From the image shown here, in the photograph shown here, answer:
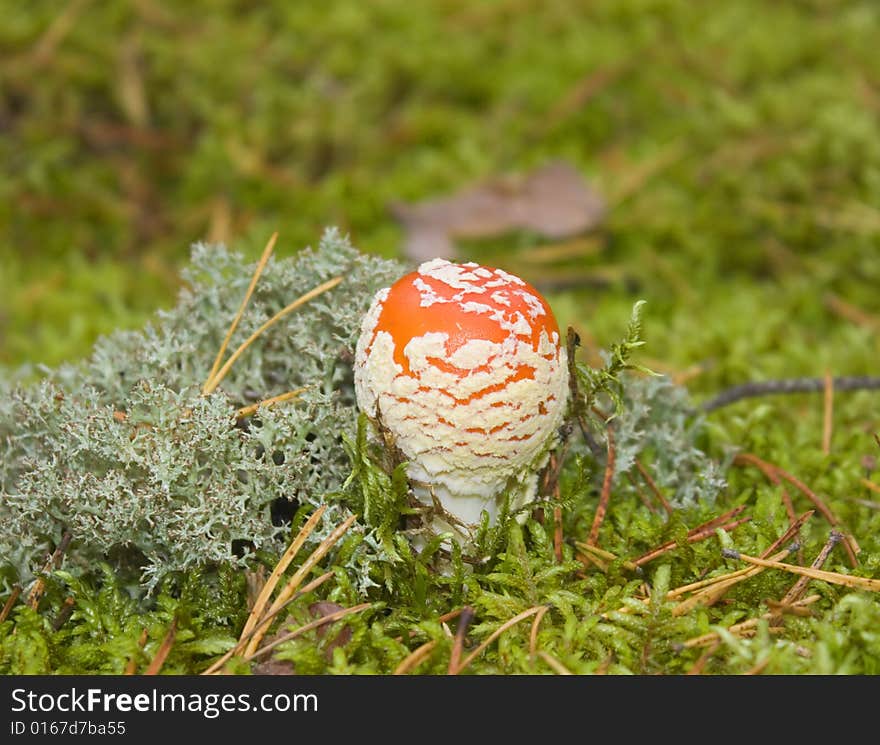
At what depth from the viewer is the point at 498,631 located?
1706mm

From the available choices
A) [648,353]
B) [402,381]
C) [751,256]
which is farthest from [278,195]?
[402,381]

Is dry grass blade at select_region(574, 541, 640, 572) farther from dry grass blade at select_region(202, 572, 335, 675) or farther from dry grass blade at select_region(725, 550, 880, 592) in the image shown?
dry grass blade at select_region(202, 572, 335, 675)

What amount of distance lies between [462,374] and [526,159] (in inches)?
97.5

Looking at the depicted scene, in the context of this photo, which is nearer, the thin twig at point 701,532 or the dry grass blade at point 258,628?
the dry grass blade at point 258,628

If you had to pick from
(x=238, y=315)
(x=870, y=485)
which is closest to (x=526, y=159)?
(x=238, y=315)

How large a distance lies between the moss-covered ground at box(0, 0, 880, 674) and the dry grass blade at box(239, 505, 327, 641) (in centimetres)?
70

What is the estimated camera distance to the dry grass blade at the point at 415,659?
1.65 metres

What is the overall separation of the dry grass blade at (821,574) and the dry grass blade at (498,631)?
1.41 ft

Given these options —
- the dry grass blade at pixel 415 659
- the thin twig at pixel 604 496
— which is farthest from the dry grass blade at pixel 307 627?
the thin twig at pixel 604 496

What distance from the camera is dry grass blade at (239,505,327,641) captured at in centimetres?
176

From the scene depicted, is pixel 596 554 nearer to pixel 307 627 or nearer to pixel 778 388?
pixel 307 627

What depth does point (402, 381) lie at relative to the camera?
172 centimetres

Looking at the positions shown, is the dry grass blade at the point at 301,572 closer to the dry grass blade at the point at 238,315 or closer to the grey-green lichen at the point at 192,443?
the grey-green lichen at the point at 192,443

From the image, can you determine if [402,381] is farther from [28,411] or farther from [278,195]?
[278,195]
